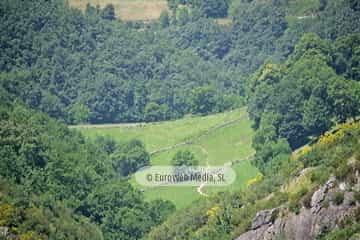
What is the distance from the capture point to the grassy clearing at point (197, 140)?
437 feet

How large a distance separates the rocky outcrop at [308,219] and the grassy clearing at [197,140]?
3925 cm

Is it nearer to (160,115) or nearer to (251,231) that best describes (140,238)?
(251,231)

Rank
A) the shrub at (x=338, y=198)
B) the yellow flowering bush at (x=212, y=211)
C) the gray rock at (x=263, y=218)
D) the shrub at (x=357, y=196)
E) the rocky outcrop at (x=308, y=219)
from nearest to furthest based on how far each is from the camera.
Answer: the shrub at (x=357, y=196), the rocky outcrop at (x=308, y=219), the shrub at (x=338, y=198), the gray rock at (x=263, y=218), the yellow flowering bush at (x=212, y=211)

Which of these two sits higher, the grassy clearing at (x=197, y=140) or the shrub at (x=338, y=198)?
the grassy clearing at (x=197, y=140)

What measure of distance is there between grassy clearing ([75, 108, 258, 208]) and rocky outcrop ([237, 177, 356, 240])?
129ft

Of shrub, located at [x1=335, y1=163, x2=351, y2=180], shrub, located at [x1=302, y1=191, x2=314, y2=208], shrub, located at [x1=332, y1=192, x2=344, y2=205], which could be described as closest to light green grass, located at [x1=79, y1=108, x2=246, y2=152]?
shrub, located at [x1=302, y1=191, x2=314, y2=208]

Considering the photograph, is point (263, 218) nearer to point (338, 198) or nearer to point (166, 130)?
point (338, 198)

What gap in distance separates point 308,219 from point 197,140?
6997 cm

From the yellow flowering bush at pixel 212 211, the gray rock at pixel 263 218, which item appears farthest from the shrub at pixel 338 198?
the yellow flowering bush at pixel 212 211

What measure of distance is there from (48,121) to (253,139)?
20.9 meters

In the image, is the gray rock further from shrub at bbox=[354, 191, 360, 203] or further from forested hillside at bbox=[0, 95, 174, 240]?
forested hillside at bbox=[0, 95, 174, 240]

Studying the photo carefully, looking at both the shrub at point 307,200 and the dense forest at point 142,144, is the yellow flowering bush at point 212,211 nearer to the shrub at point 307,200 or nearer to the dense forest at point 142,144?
the dense forest at point 142,144

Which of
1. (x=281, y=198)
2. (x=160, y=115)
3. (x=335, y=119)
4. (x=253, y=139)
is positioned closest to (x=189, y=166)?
(x=253, y=139)

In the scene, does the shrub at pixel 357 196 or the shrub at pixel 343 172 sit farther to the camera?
the shrub at pixel 343 172
